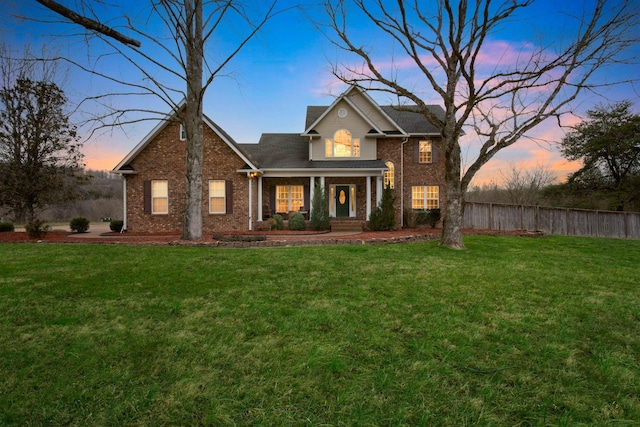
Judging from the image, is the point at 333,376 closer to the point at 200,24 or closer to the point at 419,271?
the point at 419,271

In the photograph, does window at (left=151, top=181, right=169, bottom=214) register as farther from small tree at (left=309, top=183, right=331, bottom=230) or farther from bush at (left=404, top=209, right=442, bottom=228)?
bush at (left=404, top=209, right=442, bottom=228)

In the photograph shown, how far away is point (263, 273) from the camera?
20.2 ft

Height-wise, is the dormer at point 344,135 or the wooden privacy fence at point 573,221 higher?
the dormer at point 344,135

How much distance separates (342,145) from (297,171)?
296 centimetres

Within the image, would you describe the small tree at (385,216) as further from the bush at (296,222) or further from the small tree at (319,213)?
the bush at (296,222)

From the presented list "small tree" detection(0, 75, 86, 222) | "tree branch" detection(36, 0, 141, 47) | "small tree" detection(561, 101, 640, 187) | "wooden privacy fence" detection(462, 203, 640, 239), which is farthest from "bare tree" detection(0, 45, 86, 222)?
"small tree" detection(561, 101, 640, 187)

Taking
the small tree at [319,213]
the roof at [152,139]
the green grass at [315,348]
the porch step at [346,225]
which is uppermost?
the roof at [152,139]

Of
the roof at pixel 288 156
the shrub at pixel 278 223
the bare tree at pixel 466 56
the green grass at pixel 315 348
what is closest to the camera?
the green grass at pixel 315 348

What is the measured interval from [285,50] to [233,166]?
5900mm

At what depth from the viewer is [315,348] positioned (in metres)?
3.15

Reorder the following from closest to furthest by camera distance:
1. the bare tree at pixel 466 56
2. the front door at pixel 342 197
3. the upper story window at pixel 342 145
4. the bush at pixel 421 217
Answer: the bare tree at pixel 466 56, the bush at pixel 421 217, the upper story window at pixel 342 145, the front door at pixel 342 197

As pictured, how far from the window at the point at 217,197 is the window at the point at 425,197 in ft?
32.4

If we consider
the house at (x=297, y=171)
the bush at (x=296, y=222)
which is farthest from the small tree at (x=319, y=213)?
the house at (x=297, y=171)

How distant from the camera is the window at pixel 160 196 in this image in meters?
15.8
